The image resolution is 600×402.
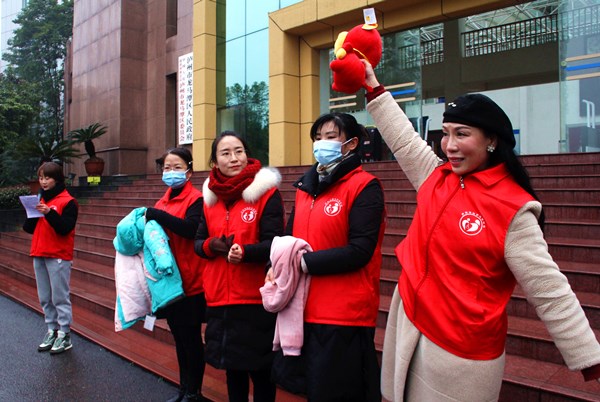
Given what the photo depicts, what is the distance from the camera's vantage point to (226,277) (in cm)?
277

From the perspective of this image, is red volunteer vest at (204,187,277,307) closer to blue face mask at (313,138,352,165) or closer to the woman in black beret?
blue face mask at (313,138,352,165)

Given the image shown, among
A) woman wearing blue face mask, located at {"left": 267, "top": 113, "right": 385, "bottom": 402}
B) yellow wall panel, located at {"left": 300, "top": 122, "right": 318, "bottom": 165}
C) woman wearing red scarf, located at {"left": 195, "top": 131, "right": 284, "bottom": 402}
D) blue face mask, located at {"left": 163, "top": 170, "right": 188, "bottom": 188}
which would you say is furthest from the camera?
yellow wall panel, located at {"left": 300, "top": 122, "right": 318, "bottom": 165}

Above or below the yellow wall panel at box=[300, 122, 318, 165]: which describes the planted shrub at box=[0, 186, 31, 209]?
below

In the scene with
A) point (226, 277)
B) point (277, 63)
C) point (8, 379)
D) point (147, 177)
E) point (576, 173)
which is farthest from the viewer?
point (147, 177)

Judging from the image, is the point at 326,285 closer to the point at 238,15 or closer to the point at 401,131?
the point at 401,131

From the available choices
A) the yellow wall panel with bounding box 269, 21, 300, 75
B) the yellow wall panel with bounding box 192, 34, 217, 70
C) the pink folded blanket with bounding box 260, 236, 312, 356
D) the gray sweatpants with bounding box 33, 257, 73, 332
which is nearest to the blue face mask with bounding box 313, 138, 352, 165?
the pink folded blanket with bounding box 260, 236, 312, 356

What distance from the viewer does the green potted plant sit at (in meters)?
16.9

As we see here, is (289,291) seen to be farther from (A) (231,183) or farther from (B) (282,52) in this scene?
(B) (282,52)

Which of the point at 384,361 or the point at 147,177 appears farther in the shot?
the point at 147,177

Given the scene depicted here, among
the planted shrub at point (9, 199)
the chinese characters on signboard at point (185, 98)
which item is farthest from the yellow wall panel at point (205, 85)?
the planted shrub at point (9, 199)

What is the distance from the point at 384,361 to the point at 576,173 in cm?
579

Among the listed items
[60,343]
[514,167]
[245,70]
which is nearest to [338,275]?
[514,167]

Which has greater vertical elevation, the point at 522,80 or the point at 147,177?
the point at 522,80

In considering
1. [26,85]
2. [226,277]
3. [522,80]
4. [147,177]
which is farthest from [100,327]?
[26,85]
